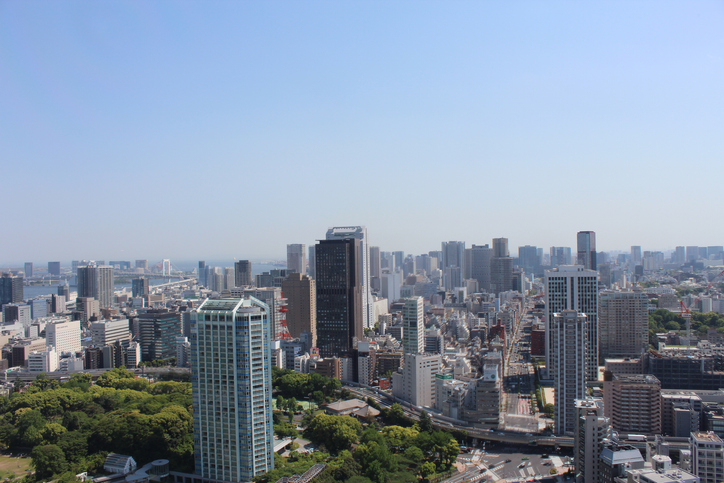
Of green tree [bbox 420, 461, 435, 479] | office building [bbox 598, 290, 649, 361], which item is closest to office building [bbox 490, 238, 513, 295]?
office building [bbox 598, 290, 649, 361]

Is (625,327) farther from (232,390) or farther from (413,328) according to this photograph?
(232,390)

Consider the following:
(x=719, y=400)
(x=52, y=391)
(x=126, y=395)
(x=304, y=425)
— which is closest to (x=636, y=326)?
(x=719, y=400)

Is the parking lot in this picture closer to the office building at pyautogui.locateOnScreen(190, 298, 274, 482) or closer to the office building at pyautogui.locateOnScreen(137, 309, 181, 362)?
the office building at pyautogui.locateOnScreen(190, 298, 274, 482)

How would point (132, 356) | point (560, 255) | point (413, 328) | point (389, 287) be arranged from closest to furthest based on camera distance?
point (413, 328) < point (132, 356) < point (389, 287) < point (560, 255)

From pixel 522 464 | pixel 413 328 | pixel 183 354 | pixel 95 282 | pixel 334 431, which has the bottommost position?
pixel 522 464

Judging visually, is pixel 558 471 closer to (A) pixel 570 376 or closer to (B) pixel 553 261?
(A) pixel 570 376

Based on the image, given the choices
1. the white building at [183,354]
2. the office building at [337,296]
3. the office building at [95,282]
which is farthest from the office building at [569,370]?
the office building at [95,282]

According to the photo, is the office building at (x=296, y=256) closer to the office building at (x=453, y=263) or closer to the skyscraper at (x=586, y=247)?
the office building at (x=453, y=263)

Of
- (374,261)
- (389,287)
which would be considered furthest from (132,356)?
(374,261)
